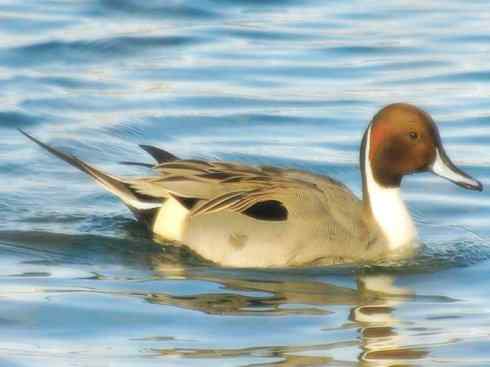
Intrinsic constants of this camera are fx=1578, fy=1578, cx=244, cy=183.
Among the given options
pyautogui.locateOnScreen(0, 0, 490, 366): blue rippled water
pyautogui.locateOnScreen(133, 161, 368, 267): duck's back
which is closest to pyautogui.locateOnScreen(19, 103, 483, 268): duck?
pyautogui.locateOnScreen(133, 161, 368, 267): duck's back

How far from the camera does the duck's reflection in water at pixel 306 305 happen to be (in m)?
6.43

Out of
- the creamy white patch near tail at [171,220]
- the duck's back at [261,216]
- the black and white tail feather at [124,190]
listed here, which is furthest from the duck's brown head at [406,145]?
the black and white tail feather at [124,190]

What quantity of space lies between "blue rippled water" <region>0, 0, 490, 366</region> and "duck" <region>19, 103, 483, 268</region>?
14 centimetres

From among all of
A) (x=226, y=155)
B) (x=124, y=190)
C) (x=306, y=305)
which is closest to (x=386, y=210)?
(x=306, y=305)

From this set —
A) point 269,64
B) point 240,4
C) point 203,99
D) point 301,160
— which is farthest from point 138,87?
point 240,4

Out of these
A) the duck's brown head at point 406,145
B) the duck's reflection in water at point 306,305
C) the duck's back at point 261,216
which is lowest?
→ the duck's reflection in water at point 306,305

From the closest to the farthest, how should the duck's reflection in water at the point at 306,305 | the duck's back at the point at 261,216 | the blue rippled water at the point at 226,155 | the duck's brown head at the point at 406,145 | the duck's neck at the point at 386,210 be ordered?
the duck's reflection in water at the point at 306,305, the blue rippled water at the point at 226,155, the duck's back at the point at 261,216, the duck's brown head at the point at 406,145, the duck's neck at the point at 386,210

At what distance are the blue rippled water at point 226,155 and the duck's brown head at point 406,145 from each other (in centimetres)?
49

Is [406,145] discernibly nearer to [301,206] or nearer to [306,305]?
[301,206]

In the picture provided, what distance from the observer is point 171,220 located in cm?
860

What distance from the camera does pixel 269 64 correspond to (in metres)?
14.0

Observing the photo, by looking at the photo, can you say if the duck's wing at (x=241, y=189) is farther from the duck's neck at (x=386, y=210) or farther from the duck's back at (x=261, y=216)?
the duck's neck at (x=386, y=210)

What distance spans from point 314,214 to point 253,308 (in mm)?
1142

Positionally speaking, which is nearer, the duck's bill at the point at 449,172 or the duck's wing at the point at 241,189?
the duck's wing at the point at 241,189
